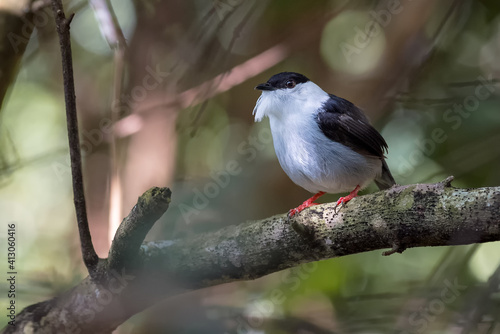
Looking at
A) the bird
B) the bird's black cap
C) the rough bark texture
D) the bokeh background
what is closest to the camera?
the rough bark texture

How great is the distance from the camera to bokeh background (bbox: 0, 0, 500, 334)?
353 cm

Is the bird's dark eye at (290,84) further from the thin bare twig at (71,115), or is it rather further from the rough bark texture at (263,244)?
the thin bare twig at (71,115)

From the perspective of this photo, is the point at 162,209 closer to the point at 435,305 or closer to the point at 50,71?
the point at 435,305

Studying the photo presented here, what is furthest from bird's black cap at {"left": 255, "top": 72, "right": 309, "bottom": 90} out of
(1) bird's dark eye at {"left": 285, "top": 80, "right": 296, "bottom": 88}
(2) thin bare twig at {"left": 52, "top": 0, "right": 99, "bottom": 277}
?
(2) thin bare twig at {"left": 52, "top": 0, "right": 99, "bottom": 277}

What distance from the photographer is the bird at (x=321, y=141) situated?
3.10 metres

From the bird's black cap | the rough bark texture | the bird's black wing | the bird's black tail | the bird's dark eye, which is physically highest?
the bird's black cap

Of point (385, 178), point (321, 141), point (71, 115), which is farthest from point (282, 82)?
point (71, 115)

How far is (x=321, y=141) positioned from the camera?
10.2ft

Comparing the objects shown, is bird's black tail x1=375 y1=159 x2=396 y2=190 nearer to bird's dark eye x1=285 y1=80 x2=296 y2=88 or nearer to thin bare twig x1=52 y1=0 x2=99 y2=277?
bird's dark eye x1=285 y1=80 x2=296 y2=88

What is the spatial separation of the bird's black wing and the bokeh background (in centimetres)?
87

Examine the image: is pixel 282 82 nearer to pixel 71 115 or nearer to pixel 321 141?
pixel 321 141

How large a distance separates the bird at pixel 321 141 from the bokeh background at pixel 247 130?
64cm

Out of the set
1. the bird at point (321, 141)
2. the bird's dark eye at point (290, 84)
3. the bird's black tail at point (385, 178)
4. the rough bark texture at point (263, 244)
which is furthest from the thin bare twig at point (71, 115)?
the bird's black tail at point (385, 178)

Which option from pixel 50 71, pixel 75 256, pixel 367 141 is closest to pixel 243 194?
pixel 367 141
